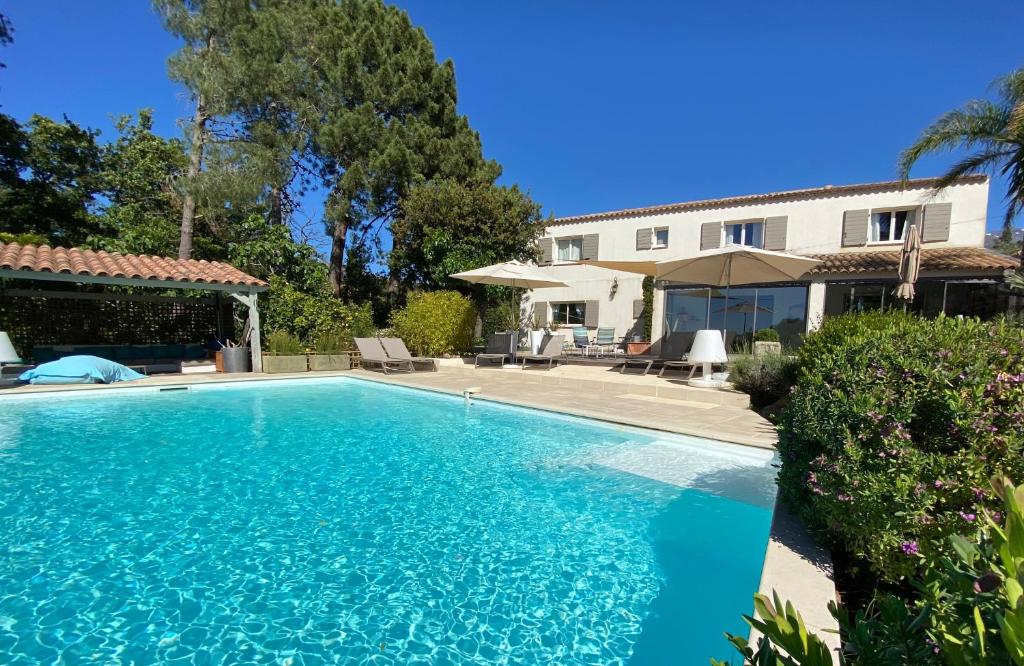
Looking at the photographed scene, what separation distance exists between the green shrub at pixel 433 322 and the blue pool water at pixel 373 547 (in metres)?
9.17

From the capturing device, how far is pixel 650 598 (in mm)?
3201

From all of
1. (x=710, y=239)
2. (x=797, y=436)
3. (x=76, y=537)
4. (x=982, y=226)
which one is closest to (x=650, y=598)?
(x=797, y=436)

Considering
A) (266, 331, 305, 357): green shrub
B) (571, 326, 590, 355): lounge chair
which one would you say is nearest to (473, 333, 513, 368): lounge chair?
(571, 326, 590, 355): lounge chair

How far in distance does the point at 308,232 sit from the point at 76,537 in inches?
740

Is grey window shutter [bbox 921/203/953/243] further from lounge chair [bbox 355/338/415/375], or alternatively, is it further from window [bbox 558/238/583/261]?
lounge chair [bbox 355/338/415/375]

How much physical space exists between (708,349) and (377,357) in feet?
29.7

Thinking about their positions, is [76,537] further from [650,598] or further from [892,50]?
[892,50]

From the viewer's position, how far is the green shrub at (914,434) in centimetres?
225

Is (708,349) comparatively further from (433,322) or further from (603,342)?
(433,322)

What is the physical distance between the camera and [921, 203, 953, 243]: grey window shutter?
15250mm

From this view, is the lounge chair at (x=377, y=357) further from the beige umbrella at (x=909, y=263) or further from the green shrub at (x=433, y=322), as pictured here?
the beige umbrella at (x=909, y=263)

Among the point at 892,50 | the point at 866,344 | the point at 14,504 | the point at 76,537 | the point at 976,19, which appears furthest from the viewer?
the point at 892,50

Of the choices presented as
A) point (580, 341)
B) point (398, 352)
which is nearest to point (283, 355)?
point (398, 352)

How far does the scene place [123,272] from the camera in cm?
1105
